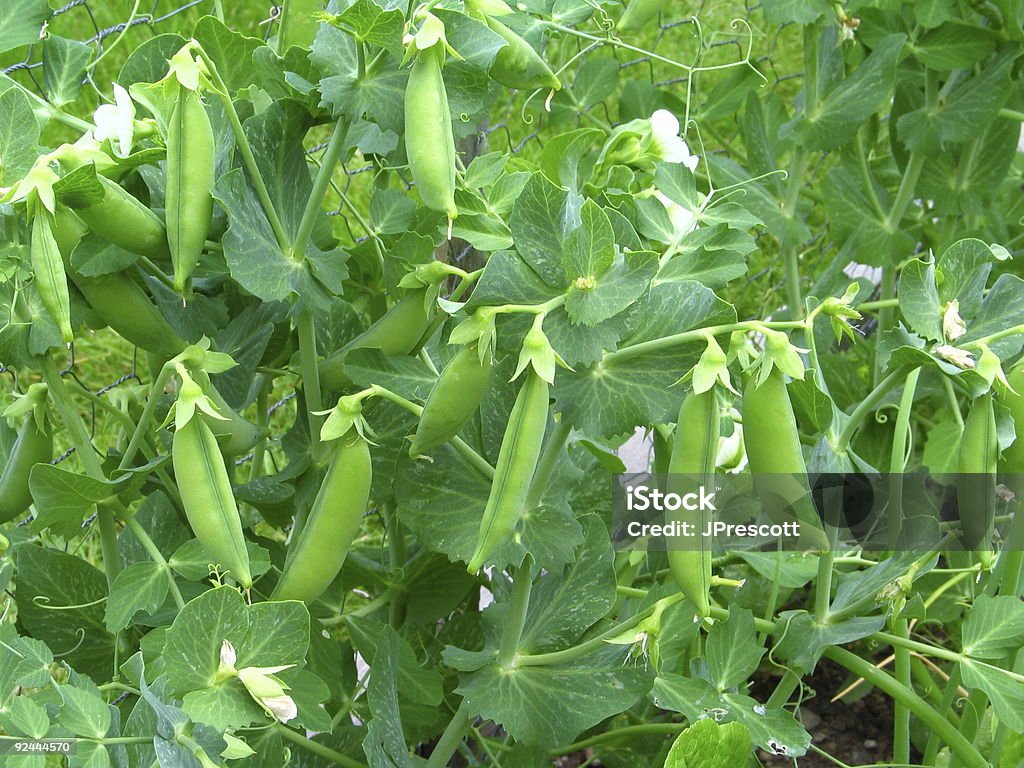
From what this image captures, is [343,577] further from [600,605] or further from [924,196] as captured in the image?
[924,196]

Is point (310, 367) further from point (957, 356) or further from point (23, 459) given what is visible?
point (957, 356)

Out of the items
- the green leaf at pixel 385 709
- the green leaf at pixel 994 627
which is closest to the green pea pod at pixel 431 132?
the green leaf at pixel 385 709

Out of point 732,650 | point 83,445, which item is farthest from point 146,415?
point 732,650

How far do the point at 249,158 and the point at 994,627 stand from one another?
2.75 ft

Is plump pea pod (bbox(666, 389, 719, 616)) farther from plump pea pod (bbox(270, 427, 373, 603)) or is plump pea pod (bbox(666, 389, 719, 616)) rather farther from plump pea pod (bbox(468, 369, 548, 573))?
plump pea pod (bbox(270, 427, 373, 603))

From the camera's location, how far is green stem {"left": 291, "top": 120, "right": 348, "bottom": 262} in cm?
92

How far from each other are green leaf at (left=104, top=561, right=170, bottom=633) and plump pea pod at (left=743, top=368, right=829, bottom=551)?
0.55 metres

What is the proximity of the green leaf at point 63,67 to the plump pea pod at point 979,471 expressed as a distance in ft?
2.83

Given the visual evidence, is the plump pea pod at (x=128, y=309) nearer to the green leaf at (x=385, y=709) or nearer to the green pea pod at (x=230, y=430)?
the green pea pod at (x=230, y=430)

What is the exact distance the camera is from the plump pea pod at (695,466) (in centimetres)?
83

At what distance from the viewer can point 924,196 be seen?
5.74ft

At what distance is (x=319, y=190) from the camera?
93cm

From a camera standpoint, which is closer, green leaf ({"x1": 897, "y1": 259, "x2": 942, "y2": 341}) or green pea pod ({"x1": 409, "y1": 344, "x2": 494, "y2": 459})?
green pea pod ({"x1": 409, "y1": 344, "x2": 494, "y2": 459})

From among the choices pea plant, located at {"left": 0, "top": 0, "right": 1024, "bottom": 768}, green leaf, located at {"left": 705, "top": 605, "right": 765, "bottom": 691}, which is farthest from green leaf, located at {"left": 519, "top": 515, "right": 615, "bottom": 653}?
green leaf, located at {"left": 705, "top": 605, "right": 765, "bottom": 691}
